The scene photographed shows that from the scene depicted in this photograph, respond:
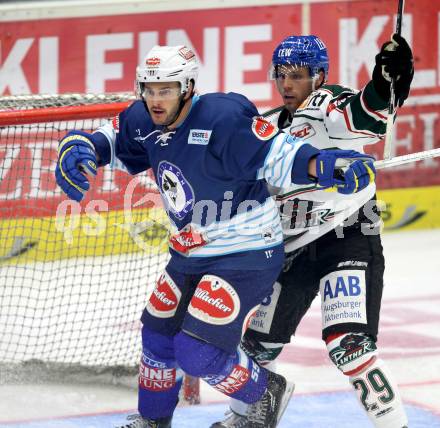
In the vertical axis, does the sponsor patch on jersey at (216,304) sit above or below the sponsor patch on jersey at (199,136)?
below

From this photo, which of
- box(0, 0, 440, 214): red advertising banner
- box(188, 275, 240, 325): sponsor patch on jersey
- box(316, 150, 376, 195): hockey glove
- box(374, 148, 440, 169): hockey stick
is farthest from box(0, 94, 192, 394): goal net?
box(316, 150, 376, 195): hockey glove

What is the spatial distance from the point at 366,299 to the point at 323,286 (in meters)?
0.17

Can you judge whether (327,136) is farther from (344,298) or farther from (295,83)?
(344,298)

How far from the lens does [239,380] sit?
4.36m

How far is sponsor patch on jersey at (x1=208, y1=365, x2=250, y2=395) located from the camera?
14.2 ft

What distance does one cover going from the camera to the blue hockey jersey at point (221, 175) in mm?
4172

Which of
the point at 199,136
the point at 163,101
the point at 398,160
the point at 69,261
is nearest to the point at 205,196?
the point at 199,136

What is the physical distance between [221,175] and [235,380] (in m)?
0.71

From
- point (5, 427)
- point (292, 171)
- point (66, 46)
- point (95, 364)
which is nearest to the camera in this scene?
point (292, 171)

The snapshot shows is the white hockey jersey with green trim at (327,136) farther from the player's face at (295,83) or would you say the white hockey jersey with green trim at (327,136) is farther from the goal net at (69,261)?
the goal net at (69,261)

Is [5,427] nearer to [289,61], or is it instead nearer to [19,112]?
[19,112]

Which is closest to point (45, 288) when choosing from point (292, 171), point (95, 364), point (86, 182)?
point (95, 364)

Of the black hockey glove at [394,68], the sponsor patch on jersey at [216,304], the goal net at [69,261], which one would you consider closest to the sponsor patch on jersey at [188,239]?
the sponsor patch on jersey at [216,304]

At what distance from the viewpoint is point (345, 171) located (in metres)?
4.07
